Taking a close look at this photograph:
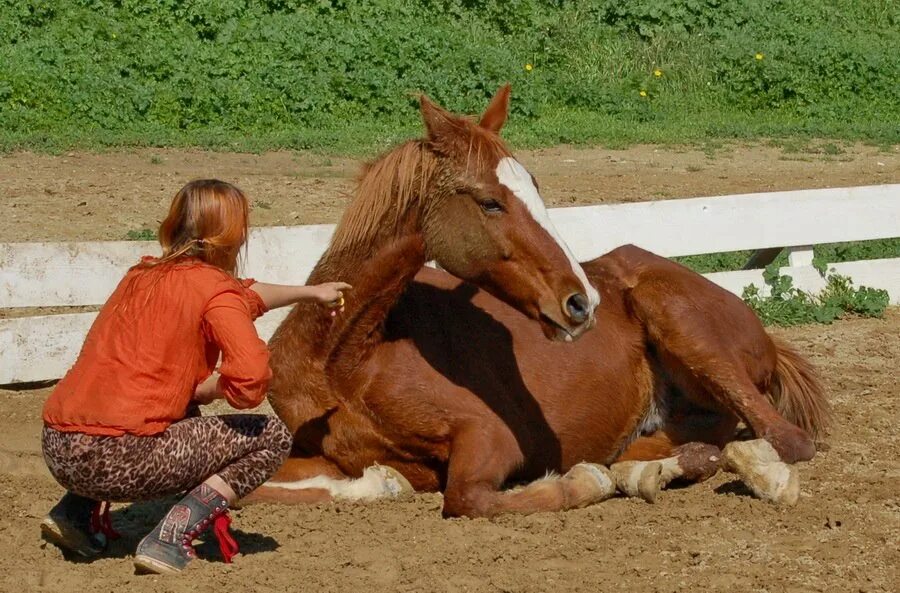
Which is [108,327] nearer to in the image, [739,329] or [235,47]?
[739,329]

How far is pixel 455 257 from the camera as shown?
5.34 meters

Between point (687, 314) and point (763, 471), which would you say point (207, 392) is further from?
point (687, 314)

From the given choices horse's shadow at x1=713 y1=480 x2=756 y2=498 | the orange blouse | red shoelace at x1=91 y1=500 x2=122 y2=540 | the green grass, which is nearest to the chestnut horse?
horse's shadow at x1=713 y1=480 x2=756 y2=498

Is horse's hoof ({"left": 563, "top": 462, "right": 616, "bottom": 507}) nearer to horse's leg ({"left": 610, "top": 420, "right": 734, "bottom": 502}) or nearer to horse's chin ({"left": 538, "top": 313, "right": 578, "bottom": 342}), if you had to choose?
horse's leg ({"left": 610, "top": 420, "right": 734, "bottom": 502})

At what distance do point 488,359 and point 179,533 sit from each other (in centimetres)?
193

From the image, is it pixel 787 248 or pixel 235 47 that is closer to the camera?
pixel 787 248

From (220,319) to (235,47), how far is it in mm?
13070

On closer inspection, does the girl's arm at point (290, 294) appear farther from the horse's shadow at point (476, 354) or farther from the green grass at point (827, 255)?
the green grass at point (827, 255)

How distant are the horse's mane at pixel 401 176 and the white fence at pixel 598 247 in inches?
107

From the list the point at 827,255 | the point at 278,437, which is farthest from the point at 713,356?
the point at 827,255

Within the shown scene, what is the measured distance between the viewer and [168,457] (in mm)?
4449

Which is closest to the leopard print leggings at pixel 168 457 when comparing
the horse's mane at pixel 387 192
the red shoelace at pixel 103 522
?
the red shoelace at pixel 103 522

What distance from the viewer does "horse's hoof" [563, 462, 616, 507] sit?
548 cm

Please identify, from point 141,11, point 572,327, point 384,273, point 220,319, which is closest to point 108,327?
point 220,319
